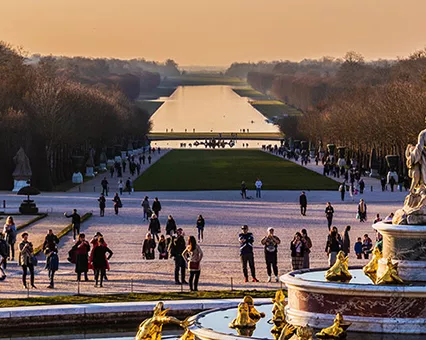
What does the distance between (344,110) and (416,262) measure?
101946 mm

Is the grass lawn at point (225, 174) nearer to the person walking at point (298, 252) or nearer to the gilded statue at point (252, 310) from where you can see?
the person walking at point (298, 252)

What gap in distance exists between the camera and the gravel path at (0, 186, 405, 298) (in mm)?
36219

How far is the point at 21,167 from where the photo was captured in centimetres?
7931

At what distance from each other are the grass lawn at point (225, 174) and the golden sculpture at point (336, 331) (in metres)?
57.9

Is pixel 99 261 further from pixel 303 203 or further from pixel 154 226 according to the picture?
pixel 303 203

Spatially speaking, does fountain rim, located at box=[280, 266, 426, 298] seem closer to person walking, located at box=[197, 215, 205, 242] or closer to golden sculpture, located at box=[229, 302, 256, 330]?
golden sculpture, located at box=[229, 302, 256, 330]

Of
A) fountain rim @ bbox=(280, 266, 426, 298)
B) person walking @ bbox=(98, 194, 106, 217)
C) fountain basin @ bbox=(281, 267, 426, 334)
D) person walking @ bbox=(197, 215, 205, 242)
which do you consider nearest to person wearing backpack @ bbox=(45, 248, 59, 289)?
fountain rim @ bbox=(280, 266, 426, 298)

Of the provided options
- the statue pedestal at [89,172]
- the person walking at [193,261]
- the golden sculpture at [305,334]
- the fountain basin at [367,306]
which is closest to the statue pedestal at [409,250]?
the fountain basin at [367,306]

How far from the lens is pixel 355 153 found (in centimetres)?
11700

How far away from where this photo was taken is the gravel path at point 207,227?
36219 millimetres

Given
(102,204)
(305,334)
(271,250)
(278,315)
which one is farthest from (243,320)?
(102,204)

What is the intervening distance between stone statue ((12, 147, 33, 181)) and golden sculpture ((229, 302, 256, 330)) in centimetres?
5431

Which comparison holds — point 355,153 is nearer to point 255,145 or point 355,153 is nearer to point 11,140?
point 11,140

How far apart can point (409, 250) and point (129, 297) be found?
8.35m
